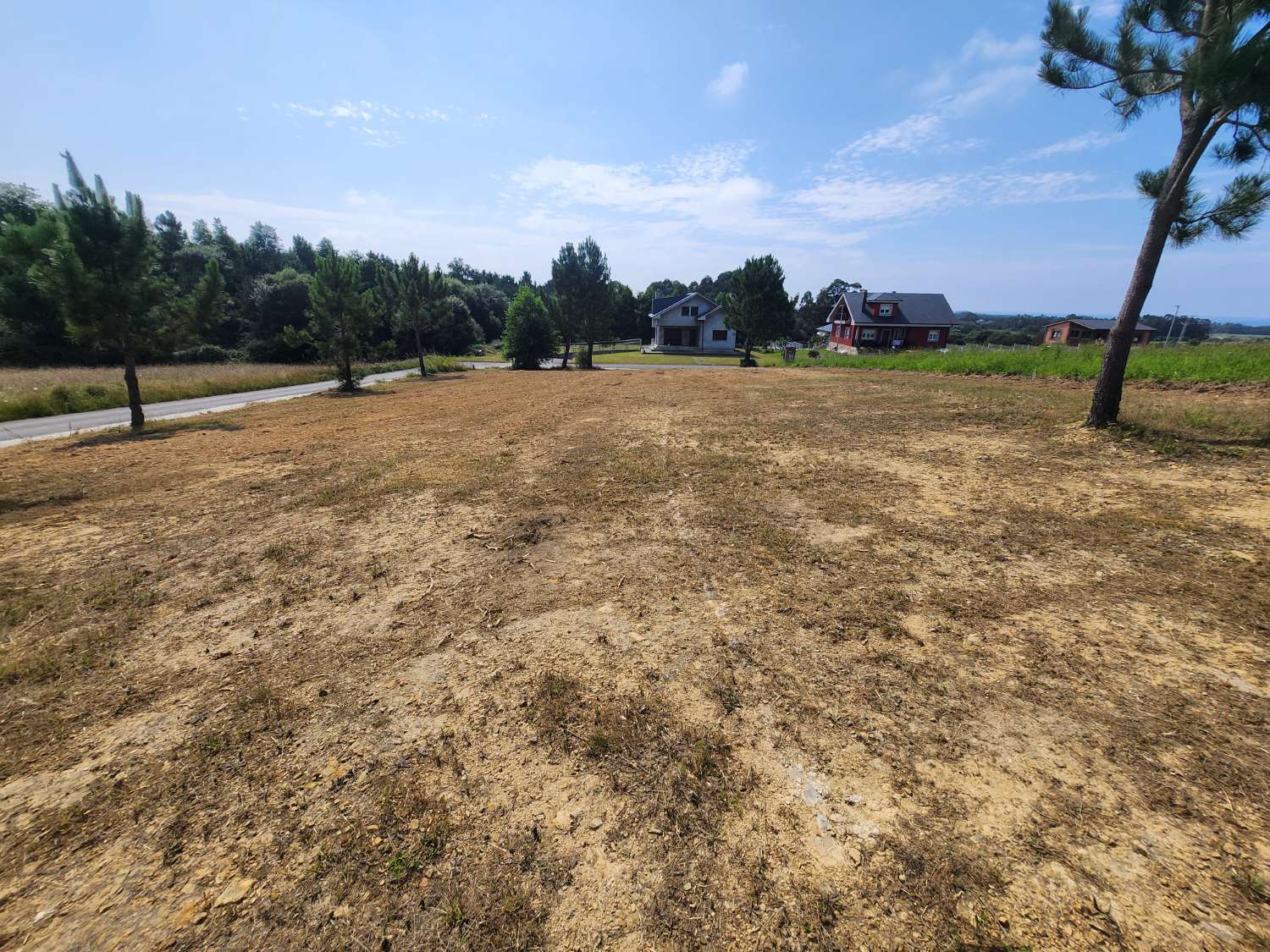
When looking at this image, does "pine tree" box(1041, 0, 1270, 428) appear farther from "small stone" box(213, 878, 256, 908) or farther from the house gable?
the house gable

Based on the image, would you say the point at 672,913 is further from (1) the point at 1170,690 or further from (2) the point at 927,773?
(1) the point at 1170,690

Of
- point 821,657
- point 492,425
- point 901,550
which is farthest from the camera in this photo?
point 492,425

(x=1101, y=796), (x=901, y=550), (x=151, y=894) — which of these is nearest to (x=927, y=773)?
(x=1101, y=796)

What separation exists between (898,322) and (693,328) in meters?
21.2

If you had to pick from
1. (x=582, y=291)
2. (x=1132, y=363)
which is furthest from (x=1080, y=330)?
(x=582, y=291)

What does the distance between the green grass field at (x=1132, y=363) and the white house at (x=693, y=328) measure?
85.0 feet

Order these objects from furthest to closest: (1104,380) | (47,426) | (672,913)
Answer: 1. (47,426)
2. (1104,380)
3. (672,913)

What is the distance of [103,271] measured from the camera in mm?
12672

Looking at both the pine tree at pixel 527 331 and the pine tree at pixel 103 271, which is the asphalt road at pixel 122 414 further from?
the pine tree at pixel 527 331

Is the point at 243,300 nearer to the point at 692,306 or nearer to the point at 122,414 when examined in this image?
the point at 122,414

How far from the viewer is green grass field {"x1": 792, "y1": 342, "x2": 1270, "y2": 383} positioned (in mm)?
14461

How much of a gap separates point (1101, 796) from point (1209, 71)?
954 centimetres

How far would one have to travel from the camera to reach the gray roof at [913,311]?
48500 millimetres

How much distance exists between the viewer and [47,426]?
590 inches
